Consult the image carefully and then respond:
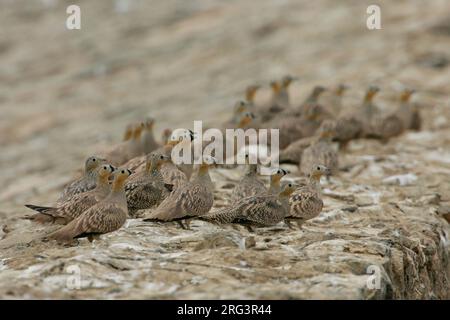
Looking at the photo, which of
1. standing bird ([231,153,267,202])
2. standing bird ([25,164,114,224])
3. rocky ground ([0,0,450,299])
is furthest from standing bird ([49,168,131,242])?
standing bird ([231,153,267,202])

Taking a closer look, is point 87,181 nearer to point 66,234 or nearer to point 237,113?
point 66,234

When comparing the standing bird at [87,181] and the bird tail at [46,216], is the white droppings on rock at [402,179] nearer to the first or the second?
the standing bird at [87,181]

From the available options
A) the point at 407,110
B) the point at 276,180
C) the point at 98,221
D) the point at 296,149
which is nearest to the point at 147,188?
the point at 98,221

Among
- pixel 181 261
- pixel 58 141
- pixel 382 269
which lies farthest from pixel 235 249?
pixel 58 141

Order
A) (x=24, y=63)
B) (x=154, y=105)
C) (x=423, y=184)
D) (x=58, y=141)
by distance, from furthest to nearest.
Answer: (x=24, y=63)
(x=154, y=105)
(x=58, y=141)
(x=423, y=184)

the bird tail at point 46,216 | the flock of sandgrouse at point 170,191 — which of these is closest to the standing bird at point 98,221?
the flock of sandgrouse at point 170,191

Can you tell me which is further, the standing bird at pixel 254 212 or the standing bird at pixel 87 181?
the standing bird at pixel 87 181
